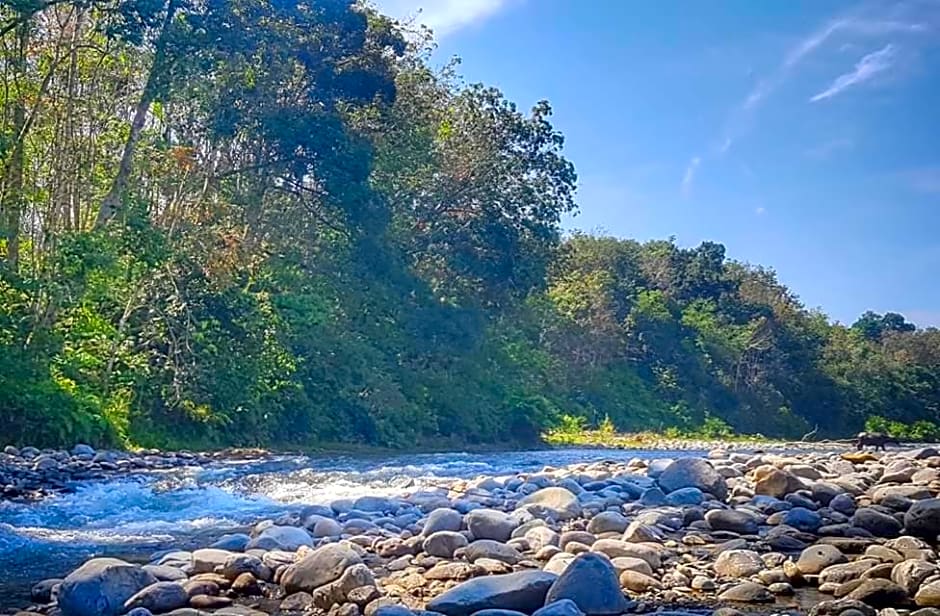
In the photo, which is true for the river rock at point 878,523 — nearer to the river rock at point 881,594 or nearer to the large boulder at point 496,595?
the river rock at point 881,594

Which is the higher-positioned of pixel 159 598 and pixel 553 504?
pixel 553 504

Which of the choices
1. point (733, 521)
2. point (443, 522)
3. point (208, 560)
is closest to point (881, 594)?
point (733, 521)

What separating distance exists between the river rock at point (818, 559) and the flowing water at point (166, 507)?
414 cm

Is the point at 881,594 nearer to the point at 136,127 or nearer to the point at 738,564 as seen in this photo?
the point at 738,564

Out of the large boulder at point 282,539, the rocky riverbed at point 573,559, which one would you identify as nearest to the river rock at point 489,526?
the rocky riverbed at point 573,559

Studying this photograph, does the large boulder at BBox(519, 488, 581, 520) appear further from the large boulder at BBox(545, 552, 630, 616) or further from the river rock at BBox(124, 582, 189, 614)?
the river rock at BBox(124, 582, 189, 614)

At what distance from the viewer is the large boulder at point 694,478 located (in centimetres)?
840

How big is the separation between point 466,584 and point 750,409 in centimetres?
4216

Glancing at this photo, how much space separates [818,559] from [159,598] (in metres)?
3.68

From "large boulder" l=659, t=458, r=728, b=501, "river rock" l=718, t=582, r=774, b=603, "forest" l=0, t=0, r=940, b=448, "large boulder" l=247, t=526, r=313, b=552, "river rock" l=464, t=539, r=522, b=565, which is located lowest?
"river rock" l=718, t=582, r=774, b=603

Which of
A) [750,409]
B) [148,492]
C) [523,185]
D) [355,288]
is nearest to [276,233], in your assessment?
[355,288]

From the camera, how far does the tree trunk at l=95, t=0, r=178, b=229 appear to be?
53.6 ft

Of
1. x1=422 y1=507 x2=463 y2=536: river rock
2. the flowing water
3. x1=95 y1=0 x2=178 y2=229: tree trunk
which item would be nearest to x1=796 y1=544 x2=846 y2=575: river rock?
x1=422 y1=507 x2=463 y2=536: river rock

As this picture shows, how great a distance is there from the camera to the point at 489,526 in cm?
652
